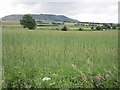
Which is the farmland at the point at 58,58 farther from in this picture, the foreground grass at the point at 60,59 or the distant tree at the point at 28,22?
the distant tree at the point at 28,22

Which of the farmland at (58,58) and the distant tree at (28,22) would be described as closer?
the farmland at (58,58)

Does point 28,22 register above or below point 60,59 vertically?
above

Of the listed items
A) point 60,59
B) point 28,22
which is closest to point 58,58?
point 60,59

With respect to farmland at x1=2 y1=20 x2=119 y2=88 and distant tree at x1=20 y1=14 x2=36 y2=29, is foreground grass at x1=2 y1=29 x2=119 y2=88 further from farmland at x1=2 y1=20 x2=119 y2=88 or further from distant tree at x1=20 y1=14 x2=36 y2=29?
distant tree at x1=20 y1=14 x2=36 y2=29

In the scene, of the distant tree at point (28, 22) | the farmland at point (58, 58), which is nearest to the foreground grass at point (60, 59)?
the farmland at point (58, 58)

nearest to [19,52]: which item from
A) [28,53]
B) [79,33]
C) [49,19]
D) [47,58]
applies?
[28,53]

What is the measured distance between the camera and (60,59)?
500 cm

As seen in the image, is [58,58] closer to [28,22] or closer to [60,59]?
[60,59]

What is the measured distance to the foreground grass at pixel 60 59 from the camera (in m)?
4.77

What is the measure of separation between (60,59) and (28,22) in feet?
3.32

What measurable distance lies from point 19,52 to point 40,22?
75 cm

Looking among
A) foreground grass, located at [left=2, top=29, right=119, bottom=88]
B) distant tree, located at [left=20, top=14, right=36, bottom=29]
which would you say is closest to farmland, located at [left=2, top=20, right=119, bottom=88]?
foreground grass, located at [left=2, top=29, right=119, bottom=88]

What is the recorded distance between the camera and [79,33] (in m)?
5.09

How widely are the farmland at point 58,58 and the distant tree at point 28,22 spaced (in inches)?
4.2
